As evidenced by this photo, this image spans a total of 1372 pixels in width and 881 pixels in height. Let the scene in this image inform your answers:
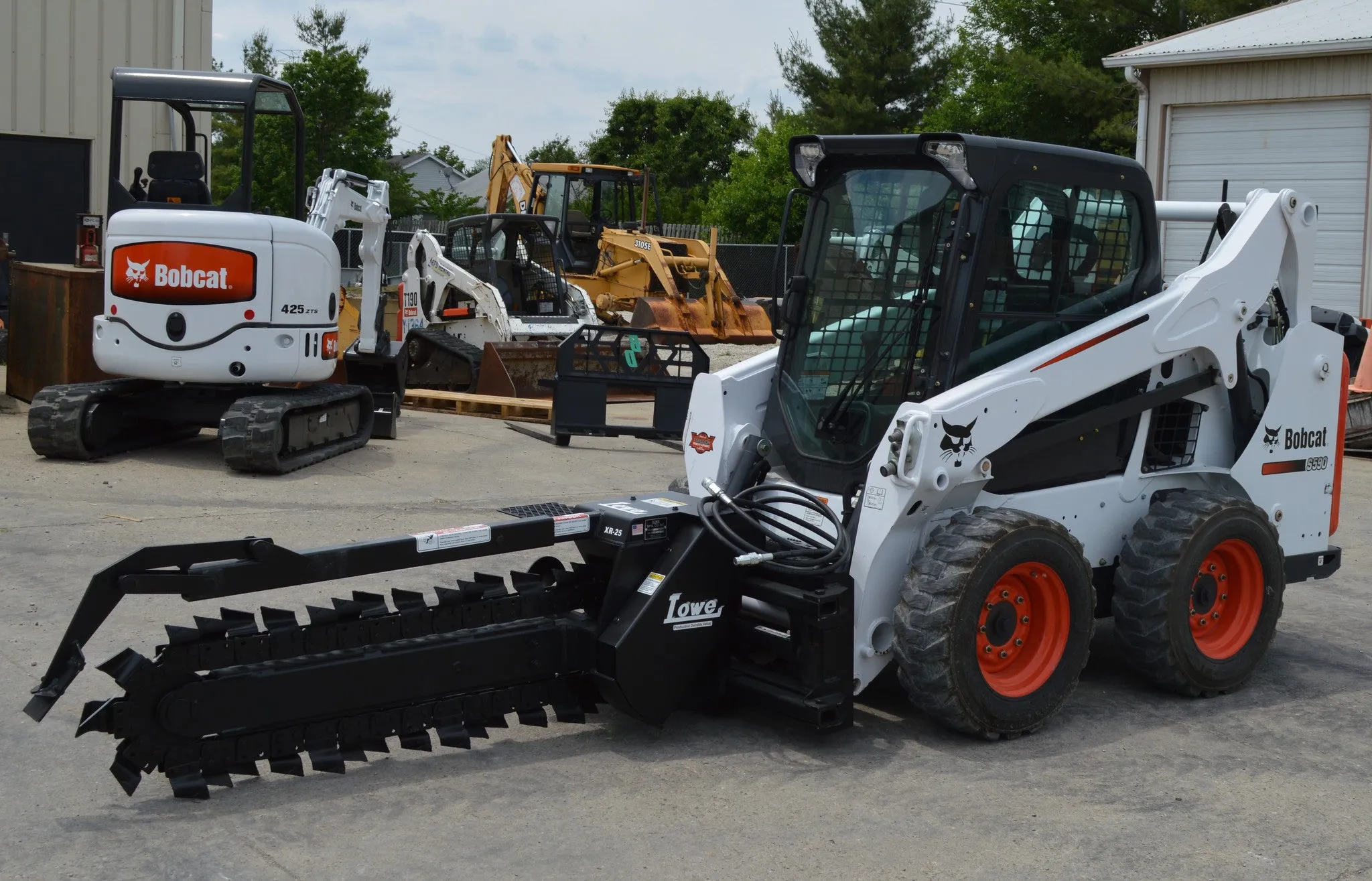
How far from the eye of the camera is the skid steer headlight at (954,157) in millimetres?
5578

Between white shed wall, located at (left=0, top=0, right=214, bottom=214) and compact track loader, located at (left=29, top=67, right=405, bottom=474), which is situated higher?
white shed wall, located at (left=0, top=0, right=214, bottom=214)

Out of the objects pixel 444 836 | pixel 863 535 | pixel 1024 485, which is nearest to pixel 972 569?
pixel 863 535

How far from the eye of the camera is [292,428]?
1123cm

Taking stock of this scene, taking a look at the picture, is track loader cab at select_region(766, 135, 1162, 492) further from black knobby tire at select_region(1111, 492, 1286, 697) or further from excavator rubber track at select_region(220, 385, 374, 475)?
excavator rubber track at select_region(220, 385, 374, 475)

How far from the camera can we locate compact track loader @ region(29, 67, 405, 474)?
1081 centimetres

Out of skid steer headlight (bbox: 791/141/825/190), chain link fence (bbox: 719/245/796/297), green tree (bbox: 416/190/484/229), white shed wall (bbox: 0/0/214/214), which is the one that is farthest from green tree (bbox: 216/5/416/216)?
skid steer headlight (bbox: 791/141/825/190)

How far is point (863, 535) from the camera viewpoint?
5.49 meters

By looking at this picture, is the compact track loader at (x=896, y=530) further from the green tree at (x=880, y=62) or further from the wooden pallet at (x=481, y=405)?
the green tree at (x=880, y=62)

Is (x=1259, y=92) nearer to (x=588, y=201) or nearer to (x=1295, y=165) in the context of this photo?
(x=1295, y=165)

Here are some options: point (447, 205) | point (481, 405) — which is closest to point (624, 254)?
point (481, 405)

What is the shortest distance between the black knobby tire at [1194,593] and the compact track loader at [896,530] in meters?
0.01

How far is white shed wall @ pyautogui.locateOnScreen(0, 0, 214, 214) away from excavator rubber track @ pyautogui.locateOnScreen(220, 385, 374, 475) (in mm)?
7510

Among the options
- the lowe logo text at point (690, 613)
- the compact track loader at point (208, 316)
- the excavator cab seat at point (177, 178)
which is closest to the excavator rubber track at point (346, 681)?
the lowe logo text at point (690, 613)

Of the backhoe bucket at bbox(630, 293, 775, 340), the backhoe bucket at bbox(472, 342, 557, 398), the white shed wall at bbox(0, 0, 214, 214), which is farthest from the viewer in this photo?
the backhoe bucket at bbox(630, 293, 775, 340)
